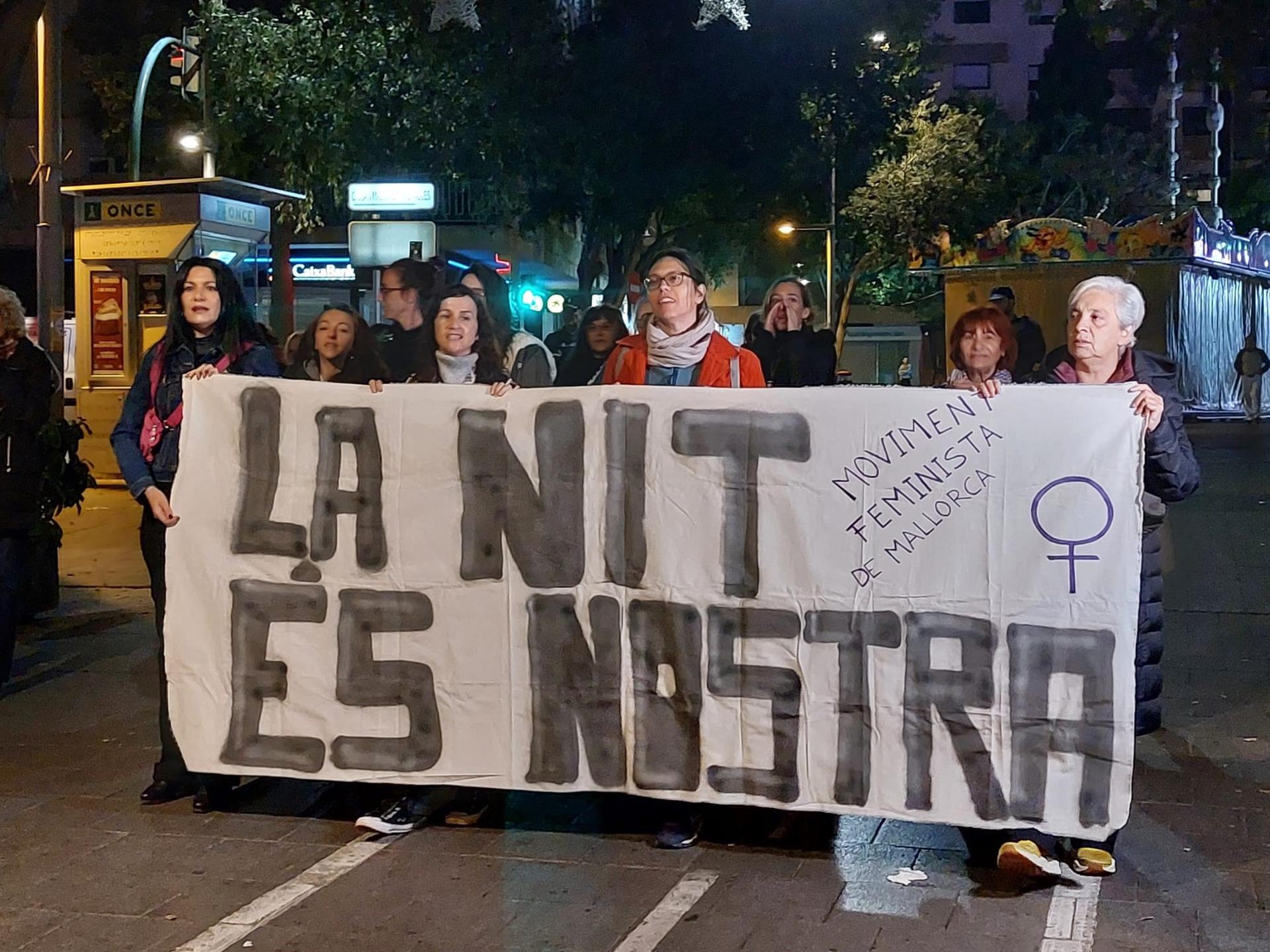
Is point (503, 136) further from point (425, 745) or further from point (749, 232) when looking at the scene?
point (425, 745)

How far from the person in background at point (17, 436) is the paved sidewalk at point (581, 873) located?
0.69m

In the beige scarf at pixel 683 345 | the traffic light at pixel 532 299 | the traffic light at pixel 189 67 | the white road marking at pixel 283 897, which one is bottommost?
the white road marking at pixel 283 897

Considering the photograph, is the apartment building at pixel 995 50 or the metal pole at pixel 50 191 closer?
the metal pole at pixel 50 191

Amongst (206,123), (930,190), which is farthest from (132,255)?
(930,190)

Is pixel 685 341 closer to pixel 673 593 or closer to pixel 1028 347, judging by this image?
pixel 673 593

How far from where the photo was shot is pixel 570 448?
4953mm

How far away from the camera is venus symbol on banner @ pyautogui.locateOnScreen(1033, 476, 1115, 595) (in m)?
A: 4.52

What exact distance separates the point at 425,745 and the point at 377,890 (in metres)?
0.55

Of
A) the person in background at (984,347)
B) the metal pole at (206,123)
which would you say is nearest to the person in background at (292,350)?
the person in background at (984,347)

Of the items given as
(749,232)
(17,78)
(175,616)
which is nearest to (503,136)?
(749,232)

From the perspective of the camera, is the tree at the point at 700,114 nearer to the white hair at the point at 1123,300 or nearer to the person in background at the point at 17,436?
the person in background at the point at 17,436

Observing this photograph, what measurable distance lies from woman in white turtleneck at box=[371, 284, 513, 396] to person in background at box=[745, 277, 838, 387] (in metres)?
2.56

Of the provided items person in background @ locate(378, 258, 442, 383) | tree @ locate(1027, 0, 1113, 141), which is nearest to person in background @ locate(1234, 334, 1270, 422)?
person in background @ locate(378, 258, 442, 383)

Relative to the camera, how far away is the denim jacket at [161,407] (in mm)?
5262
